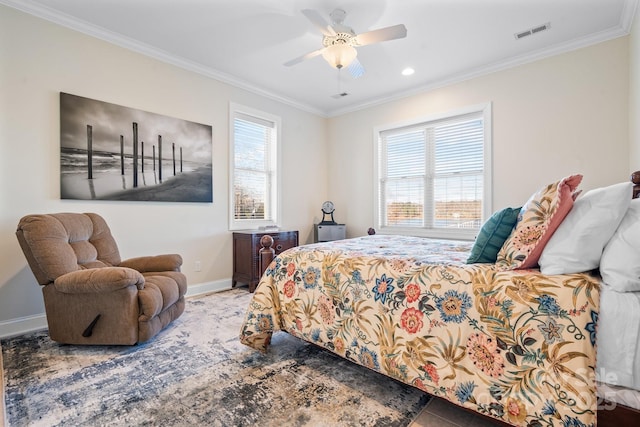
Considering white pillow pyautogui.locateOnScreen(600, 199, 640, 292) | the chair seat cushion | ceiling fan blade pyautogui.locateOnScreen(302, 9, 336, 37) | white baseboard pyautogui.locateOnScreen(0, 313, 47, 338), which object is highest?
ceiling fan blade pyautogui.locateOnScreen(302, 9, 336, 37)

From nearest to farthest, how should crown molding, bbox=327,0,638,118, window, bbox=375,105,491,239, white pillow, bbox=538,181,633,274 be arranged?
white pillow, bbox=538,181,633,274 < crown molding, bbox=327,0,638,118 < window, bbox=375,105,491,239

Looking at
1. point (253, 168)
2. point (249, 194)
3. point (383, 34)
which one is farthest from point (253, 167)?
point (383, 34)

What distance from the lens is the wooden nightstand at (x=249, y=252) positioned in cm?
382

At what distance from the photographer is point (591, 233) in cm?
126

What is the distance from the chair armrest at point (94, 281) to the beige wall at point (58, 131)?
34.0 inches

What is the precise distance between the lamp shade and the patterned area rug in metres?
2.39

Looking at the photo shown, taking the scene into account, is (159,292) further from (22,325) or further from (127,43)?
(127,43)

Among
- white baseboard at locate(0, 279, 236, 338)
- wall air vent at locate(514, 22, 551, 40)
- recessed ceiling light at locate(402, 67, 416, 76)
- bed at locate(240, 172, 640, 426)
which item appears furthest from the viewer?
recessed ceiling light at locate(402, 67, 416, 76)

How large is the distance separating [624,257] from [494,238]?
51 cm

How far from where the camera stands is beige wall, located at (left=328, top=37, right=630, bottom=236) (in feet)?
9.85

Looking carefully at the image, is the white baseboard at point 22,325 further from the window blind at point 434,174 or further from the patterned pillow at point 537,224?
the window blind at point 434,174

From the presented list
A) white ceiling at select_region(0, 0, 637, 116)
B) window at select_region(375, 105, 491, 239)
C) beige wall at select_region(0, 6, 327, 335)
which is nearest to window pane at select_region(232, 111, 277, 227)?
beige wall at select_region(0, 6, 327, 335)

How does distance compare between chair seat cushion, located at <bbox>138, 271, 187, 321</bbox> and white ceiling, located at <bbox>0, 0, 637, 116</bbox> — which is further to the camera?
white ceiling, located at <bbox>0, 0, 637, 116</bbox>

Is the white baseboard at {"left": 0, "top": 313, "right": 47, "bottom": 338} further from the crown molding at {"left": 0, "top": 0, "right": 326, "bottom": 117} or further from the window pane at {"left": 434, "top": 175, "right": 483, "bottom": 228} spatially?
the window pane at {"left": 434, "top": 175, "right": 483, "bottom": 228}
